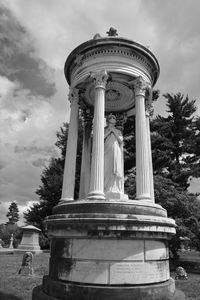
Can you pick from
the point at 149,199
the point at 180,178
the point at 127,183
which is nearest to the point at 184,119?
the point at 180,178

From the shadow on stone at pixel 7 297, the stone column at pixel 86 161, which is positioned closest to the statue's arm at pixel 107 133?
the stone column at pixel 86 161

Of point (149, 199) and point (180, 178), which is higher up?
point (180, 178)

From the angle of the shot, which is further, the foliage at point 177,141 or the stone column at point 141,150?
the foliage at point 177,141

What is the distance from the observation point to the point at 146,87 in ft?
31.2

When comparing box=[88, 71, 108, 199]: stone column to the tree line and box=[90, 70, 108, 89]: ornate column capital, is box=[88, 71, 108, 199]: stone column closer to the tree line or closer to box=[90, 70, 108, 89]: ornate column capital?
box=[90, 70, 108, 89]: ornate column capital

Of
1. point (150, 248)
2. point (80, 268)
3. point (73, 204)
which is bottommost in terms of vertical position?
point (80, 268)

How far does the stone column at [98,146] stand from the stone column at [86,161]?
7.94ft

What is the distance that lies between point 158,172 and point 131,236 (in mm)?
23155

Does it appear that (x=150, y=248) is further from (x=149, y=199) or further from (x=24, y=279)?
(x=24, y=279)

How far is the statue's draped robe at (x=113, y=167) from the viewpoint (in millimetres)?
9086

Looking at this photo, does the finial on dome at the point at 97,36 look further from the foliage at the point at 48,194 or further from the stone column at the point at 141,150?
the foliage at the point at 48,194

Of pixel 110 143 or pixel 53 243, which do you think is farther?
pixel 110 143

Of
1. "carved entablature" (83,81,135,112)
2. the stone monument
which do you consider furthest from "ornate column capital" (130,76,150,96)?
"carved entablature" (83,81,135,112)

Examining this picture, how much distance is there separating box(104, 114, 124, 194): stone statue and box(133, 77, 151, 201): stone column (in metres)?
0.86
